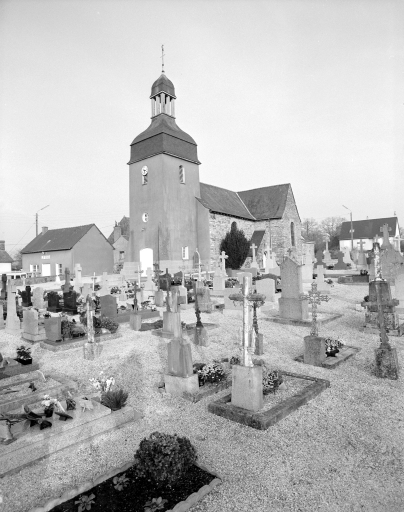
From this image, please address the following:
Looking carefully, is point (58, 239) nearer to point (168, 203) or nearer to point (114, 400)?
point (168, 203)

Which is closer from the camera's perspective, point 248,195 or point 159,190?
point 159,190

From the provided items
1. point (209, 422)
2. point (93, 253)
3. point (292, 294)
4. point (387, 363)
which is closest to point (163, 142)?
point (93, 253)

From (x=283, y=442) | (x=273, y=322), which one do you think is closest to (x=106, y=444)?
(x=283, y=442)

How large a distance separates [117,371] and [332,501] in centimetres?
473

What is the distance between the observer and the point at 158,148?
28344mm

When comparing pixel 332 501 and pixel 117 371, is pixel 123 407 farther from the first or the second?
pixel 332 501

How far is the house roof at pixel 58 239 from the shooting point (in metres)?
34.8

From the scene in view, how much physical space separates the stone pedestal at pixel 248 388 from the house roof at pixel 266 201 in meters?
32.4

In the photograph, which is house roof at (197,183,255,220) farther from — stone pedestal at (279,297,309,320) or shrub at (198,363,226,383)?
shrub at (198,363,226,383)

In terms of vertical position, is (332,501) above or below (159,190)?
below

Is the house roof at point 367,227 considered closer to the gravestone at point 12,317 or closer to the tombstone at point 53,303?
the tombstone at point 53,303

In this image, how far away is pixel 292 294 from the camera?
1136 centimetres

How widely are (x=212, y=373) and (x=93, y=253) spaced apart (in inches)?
1257

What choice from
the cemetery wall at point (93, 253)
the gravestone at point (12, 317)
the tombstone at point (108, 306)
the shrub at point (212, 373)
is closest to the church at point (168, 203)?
the cemetery wall at point (93, 253)
